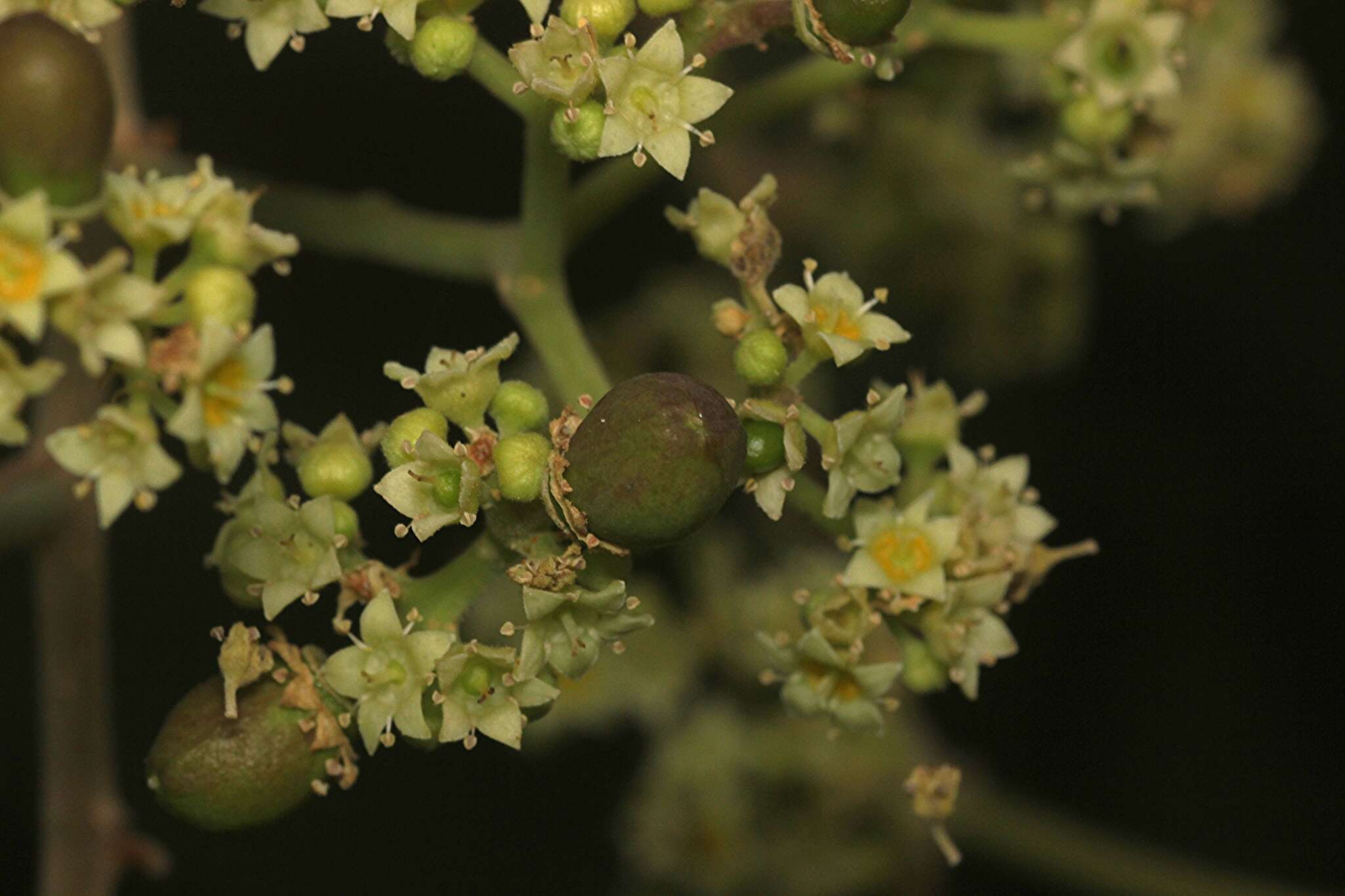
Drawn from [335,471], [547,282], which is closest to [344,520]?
[335,471]

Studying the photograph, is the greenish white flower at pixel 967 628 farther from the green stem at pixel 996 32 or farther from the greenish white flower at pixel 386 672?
the green stem at pixel 996 32

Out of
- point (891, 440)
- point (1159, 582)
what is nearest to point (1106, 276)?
point (1159, 582)

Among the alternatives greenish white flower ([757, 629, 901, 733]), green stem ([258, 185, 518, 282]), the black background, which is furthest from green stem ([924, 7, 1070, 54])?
greenish white flower ([757, 629, 901, 733])

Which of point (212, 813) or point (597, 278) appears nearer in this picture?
point (212, 813)

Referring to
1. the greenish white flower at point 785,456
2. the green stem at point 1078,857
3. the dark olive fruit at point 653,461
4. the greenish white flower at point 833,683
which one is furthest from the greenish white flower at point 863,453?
the green stem at point 1078,857

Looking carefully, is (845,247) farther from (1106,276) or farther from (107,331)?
(107,331)

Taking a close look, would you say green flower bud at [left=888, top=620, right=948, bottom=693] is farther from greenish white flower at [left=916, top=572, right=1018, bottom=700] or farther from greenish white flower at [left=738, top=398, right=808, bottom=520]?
greenish white flower at [left=738, top=398, right=808, bottom=520]
